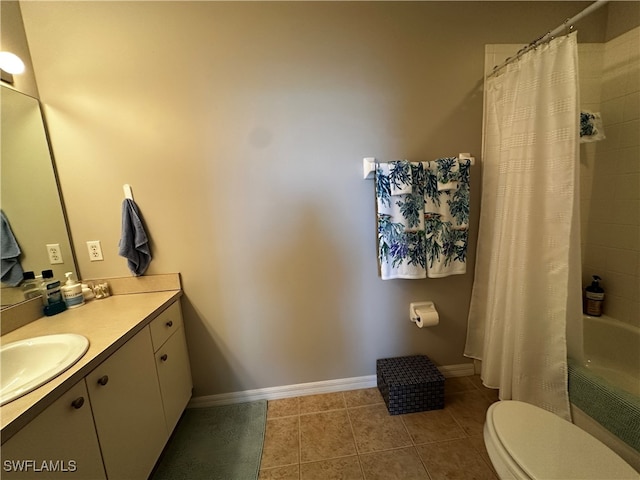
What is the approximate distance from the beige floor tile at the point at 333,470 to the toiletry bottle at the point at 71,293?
146cm

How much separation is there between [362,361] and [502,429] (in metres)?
0.91

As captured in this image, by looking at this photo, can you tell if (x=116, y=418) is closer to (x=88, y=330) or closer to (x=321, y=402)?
(x=88, y=330)

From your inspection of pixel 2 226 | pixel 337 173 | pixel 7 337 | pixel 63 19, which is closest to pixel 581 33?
pixel 337 173

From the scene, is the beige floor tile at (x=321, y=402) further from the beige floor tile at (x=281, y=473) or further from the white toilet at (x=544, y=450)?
the white toilet at (x=544, y=450)

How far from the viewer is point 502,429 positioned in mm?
971

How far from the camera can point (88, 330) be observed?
3.63 ft

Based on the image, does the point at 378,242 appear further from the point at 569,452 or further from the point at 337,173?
the point at 569,452

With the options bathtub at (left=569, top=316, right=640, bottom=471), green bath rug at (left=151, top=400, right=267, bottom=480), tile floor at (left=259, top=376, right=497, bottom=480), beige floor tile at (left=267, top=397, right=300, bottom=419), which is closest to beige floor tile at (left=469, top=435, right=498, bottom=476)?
tile floor at (left=259, top=376, right=497, bottom=480)

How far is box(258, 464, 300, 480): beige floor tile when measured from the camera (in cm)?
126

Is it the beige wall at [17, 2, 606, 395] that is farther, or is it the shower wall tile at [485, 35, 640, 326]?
the shower wall tile at [485, 35, 640, 326]

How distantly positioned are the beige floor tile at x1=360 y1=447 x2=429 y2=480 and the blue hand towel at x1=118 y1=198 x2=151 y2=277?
1647 millimetres

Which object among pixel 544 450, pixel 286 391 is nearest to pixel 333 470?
pixel 286 391

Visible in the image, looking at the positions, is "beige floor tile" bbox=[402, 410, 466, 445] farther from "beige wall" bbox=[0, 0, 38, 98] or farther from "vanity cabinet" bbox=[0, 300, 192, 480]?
"beige wall" bbox=[0, 0, 38, 98]

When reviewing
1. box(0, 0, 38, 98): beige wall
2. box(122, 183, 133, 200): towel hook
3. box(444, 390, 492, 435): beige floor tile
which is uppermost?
box(0, 0, 38, 98): beige wall
